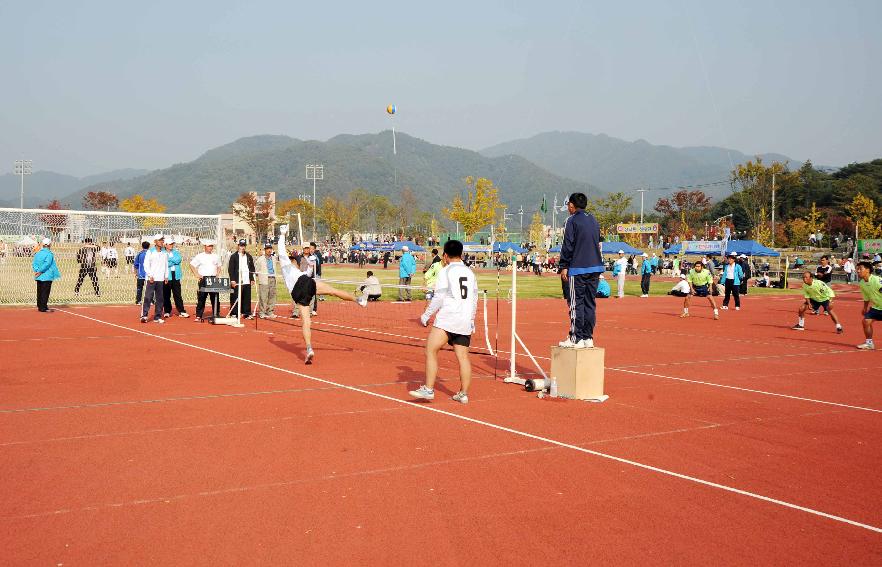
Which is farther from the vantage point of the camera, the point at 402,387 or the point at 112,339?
the point at 112,339

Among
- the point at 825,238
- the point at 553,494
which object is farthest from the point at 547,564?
the point at 825,238

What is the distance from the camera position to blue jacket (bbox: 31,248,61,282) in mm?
21219

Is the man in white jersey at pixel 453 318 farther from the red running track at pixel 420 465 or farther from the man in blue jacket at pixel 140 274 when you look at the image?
the man in blue jacket at pixel 140 274

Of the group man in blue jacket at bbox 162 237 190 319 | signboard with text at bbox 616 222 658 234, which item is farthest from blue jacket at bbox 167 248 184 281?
signboard with text at bbox 616 222 658 234

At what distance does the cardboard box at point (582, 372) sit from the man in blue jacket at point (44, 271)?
55.6 ft

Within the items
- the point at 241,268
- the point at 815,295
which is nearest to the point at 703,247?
the point at 815,295

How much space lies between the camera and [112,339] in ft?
53.1

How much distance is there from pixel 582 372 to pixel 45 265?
17.6 metres

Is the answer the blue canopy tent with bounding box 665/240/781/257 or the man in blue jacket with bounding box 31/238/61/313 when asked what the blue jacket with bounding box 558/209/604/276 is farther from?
the blue canopy tent with bounding box 665/240/781/257

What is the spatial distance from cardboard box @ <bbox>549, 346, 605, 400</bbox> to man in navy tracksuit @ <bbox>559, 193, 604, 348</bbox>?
0.42 m

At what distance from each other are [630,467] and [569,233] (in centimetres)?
457

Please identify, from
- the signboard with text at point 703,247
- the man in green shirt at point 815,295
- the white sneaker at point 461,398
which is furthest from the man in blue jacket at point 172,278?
the signboard with text at point 703,247

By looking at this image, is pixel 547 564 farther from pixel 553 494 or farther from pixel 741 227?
pixel 741 227

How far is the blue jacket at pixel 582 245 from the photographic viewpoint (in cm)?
1067
